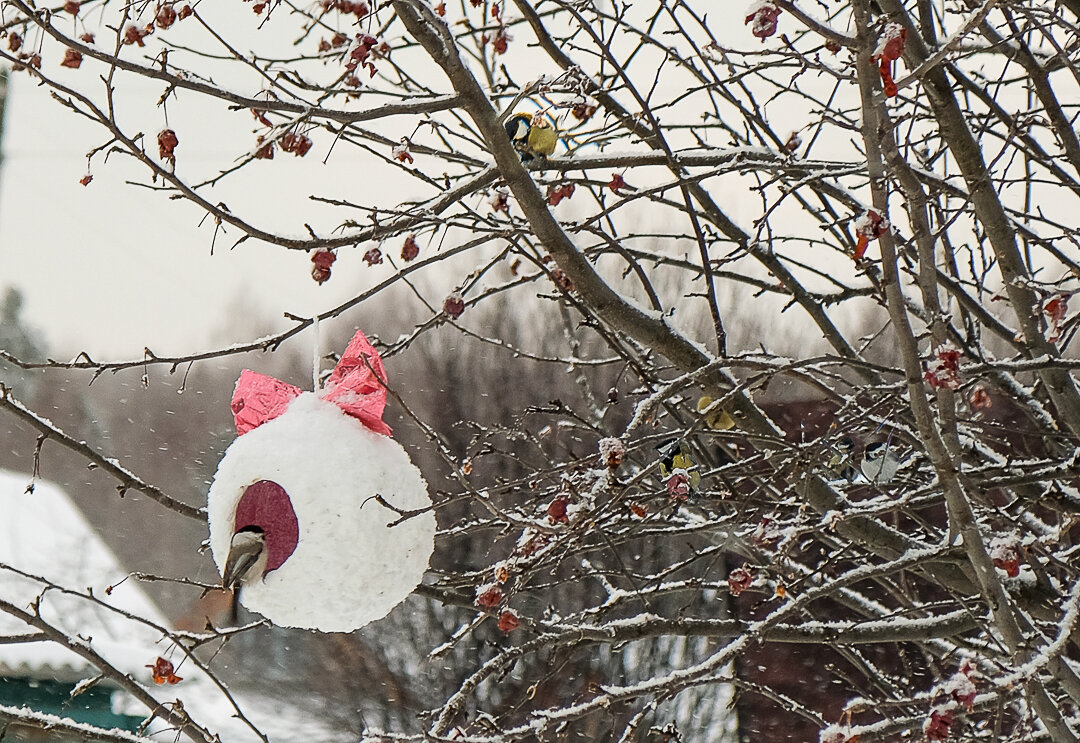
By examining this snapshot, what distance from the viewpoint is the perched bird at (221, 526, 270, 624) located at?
1.15 meters

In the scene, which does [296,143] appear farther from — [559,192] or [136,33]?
[559,192]

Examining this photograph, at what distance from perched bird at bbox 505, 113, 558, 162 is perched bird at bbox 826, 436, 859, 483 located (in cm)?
64

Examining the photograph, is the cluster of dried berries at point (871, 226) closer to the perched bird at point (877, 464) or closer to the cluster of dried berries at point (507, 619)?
the cluster of dried berries at point (507, 619)

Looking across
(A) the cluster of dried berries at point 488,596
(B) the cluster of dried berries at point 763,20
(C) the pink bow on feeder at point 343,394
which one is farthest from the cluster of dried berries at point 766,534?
(B) the cluster of dried berries at point 763,20

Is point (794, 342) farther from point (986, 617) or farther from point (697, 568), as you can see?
point (986, 617)

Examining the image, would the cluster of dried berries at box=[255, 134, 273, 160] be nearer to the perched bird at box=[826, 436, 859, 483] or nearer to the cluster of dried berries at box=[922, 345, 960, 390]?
the cluster of dried berries at box=[922, 345, 960, 390]

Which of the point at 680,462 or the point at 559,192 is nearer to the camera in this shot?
the point at 680,462

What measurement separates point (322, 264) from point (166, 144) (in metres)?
0.25

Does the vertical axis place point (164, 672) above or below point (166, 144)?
below

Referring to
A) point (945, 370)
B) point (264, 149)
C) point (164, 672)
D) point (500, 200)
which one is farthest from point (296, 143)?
point (945, 370)

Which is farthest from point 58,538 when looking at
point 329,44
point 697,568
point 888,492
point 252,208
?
point 888,492

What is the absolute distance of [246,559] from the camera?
1158 mm

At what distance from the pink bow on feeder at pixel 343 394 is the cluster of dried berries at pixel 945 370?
2.12 feet

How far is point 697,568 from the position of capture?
245 inches
